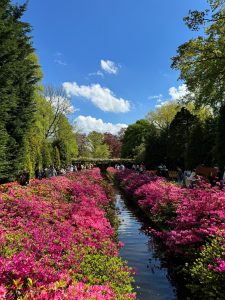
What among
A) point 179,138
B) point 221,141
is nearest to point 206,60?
point 221,141

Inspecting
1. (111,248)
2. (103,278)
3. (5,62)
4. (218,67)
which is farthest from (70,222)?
(218,67)

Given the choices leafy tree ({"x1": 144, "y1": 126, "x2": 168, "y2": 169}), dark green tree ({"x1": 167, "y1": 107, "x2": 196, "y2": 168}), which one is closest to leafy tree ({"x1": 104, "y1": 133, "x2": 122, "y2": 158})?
leafy tree ({"x1": 144, "y1": 126, "x2": 168, "y2": 169})

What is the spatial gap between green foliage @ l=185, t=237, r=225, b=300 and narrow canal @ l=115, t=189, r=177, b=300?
1053 mm

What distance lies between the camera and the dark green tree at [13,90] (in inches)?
736

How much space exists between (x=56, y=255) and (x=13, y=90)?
54.9ft

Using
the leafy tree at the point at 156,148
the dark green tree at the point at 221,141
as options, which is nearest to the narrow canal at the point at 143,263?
the dark green tree at the point at 221,141

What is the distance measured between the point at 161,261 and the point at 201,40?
647 inches

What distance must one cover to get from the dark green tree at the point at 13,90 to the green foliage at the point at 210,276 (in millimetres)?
14867

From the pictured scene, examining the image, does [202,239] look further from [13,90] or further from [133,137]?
[133,137]

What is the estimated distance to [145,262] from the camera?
9.11 metres

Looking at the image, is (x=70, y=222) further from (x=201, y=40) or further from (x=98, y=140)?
(x=98, y=140)

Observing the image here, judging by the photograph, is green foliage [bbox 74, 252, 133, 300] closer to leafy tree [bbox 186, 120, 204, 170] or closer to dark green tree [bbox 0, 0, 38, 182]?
dark green tree [bbox 0, 0, 38, 182]

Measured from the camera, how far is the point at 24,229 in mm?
7391

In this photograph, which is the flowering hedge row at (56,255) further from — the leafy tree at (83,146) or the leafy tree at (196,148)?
the leafy tree at (83,146)
